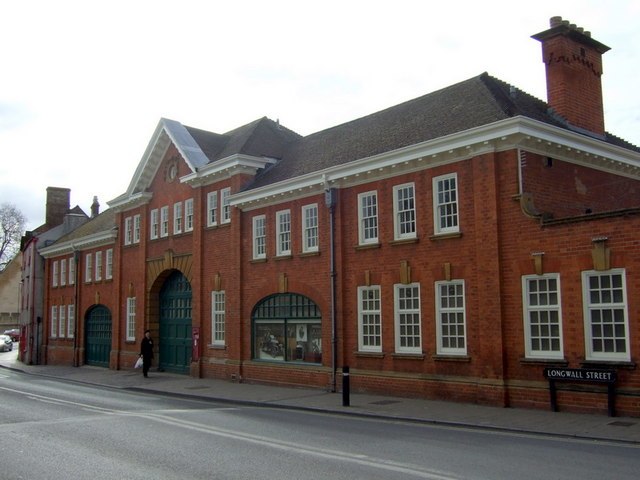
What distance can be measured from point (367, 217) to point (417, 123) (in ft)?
11.0

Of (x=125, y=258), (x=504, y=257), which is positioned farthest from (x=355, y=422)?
(x=125, y=258)

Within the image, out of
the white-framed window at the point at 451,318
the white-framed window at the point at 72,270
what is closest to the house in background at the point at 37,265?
the white-framed window at the point at 72,270

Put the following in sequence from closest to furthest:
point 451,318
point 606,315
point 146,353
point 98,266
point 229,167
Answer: point 606,315 < point 451,318 < point 229,167 < point 146,353 < point 98,266

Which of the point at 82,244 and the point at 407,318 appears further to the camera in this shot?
the point at 82,244

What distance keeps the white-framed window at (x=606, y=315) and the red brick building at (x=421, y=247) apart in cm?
3

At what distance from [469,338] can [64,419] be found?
989 cm

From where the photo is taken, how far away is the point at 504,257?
1622 centimetres

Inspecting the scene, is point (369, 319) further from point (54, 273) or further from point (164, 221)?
point (54, 273)

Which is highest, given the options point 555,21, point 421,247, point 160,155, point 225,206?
point 555,21

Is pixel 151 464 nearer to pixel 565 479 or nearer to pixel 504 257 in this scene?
pixel 565 479

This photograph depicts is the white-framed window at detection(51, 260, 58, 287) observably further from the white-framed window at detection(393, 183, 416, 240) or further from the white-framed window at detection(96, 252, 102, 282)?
the white-framed window at detection(393, 183, 416, 240)

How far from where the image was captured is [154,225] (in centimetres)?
3117

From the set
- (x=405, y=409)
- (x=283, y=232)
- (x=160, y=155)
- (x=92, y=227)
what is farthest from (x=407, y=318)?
(x=92, y=227)

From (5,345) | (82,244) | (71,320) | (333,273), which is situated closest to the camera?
(333,273)
